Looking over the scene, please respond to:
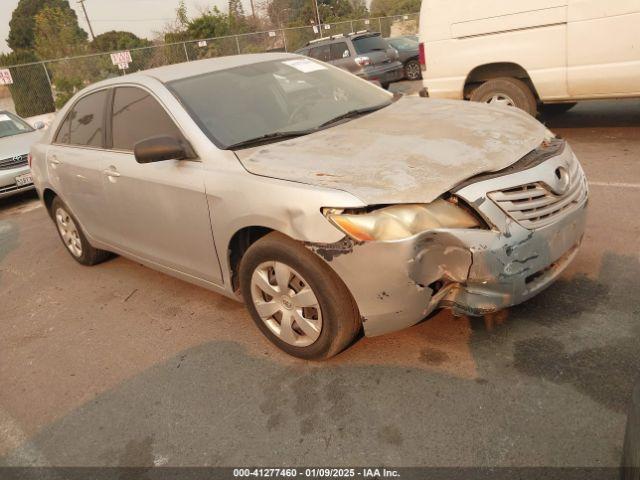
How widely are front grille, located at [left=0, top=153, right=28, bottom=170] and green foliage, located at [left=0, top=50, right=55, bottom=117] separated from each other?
507 inches

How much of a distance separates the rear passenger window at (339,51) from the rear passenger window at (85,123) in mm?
10032

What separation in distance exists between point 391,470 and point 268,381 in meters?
0.89

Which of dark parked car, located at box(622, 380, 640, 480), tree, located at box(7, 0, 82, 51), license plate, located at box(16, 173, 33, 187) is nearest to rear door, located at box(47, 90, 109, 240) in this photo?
dark parked car, located at box(622, 380, 640, 480)

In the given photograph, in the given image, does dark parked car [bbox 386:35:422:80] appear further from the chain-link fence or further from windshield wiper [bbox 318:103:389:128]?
windshield wiper [bbox 318:103:389:128]

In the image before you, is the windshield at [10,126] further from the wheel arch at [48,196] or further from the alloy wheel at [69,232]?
the alloy wheel at [69,232]

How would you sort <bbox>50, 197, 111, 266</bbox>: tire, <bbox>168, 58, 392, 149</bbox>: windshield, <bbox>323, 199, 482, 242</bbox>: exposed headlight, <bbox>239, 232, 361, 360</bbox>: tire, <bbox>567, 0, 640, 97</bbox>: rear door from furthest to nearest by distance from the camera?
<bbox>567, 0, 640, 97</bbox>: rear door → <bbox>50, 197, 111, 266</bbox>: tire → <bbox>168, 58, 392, 149</bbox>: windshield → <bbox>239, 232, 361, 360</bbox>: tire → <bbox>323, 199, 482, 242</bbox>: exposed headlight

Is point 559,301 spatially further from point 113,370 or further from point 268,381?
point 113,370

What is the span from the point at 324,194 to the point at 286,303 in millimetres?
698

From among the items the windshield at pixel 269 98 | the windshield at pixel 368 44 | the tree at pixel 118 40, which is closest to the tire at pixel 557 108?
the windshield at pixel 269 98

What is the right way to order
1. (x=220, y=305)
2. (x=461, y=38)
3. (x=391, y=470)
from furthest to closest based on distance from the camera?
(x=461, y=38) < (x=220, y=305) < (x=391, y=470)

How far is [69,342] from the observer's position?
3.66m

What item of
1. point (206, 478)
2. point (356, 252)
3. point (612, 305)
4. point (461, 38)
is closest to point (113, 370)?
point (206, 478)

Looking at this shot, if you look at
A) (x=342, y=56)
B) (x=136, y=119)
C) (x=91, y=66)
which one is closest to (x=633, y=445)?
(x=136, y=119)

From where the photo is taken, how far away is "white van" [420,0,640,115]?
18.7 ft
